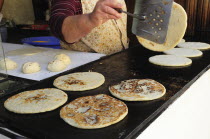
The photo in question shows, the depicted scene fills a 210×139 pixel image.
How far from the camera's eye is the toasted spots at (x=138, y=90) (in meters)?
1.31

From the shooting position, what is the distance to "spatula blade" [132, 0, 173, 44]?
1600 millimetres

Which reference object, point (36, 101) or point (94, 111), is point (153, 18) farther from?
point (36, 101)

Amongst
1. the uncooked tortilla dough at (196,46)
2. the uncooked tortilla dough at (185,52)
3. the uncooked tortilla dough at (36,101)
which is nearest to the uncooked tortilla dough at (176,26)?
the uncooked tortilla dough at (185,52)

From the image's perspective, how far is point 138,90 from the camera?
4.57 feet

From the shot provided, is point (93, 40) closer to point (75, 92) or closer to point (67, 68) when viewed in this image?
→ point (67, 68)

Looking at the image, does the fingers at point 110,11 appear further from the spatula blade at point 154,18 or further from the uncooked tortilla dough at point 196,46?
the uncooked tortilla dough at point 196,46

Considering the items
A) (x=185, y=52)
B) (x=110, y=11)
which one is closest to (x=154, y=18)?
(x=110, y=11)

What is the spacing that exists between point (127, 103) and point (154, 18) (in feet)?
2.19

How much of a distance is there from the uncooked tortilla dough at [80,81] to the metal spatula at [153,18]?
456mm

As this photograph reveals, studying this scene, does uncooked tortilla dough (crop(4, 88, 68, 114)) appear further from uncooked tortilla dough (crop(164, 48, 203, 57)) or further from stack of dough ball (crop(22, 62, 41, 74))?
uncooked tortilla dough (crop(164, 48, 203, 57))

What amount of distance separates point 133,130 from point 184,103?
20.7 inches

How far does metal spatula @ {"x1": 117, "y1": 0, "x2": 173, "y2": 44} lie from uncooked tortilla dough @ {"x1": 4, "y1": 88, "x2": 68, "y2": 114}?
0.67 meters

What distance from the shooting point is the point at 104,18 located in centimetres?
165

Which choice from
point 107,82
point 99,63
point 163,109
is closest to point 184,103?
point 163,109
